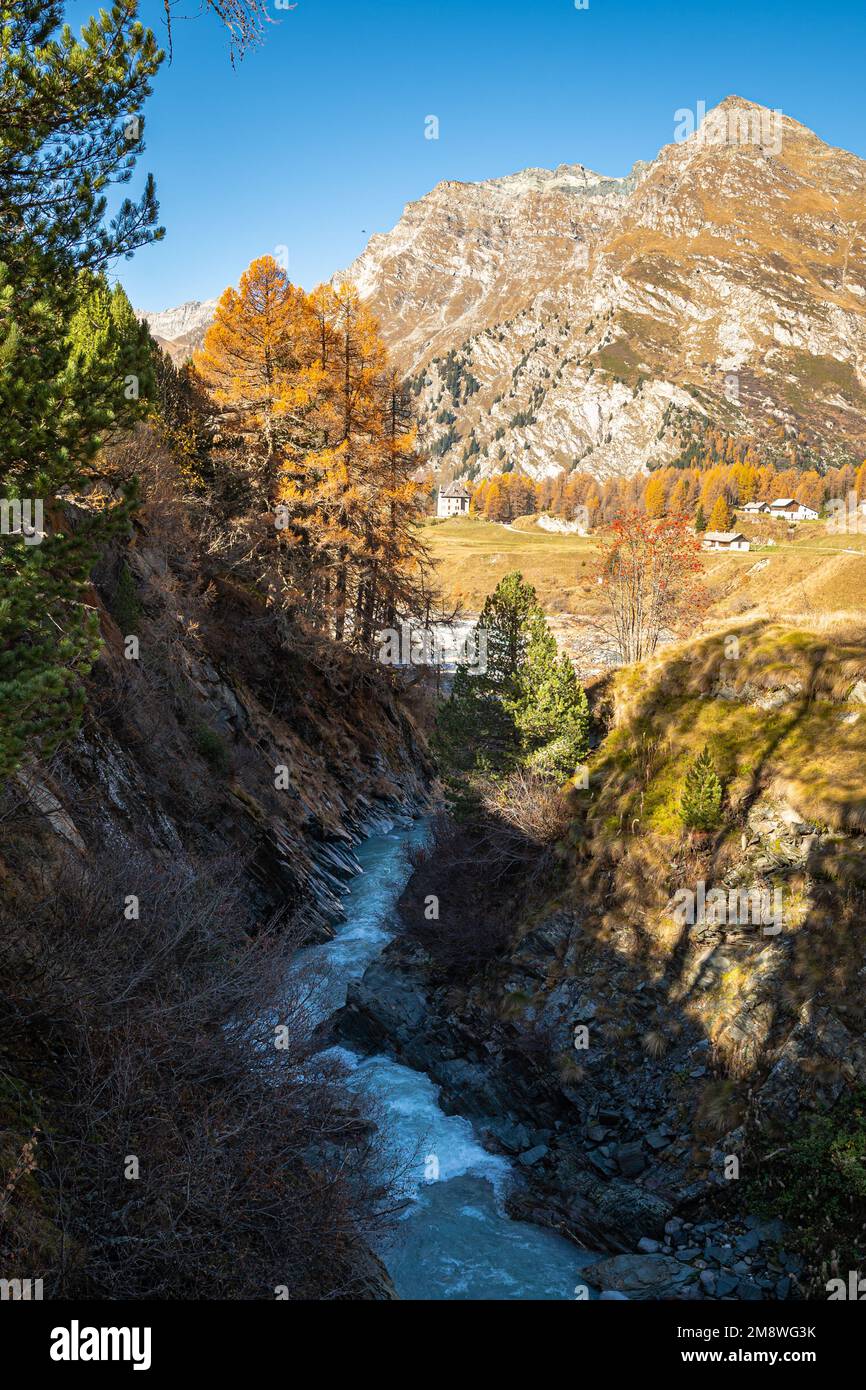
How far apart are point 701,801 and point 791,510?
14993cm

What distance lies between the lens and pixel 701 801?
54.7 ft

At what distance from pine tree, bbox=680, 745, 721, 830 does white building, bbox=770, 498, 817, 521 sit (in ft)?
469

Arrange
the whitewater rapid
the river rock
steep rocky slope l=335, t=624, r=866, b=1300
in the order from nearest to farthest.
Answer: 1. the river rock
2. the whitewater rapid
3. steep rocky slope l=335, t=624, r=866, b=1300

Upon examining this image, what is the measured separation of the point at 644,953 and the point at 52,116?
16.2 metres

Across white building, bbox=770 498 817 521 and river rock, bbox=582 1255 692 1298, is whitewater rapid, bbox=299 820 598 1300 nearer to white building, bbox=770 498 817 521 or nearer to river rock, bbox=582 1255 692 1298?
river rock, bbox=582 1255 692 1298

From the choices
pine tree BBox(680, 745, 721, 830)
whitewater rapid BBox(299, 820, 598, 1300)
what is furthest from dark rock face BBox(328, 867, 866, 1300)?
pine tree BBox(680, 745, 721, 830)

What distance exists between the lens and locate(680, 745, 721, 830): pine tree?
16.6 metres

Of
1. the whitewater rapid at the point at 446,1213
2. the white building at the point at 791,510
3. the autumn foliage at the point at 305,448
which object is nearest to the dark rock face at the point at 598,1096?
the whitewater rapid at the point at 446,1213

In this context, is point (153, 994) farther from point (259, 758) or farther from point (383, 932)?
point (259, 758)

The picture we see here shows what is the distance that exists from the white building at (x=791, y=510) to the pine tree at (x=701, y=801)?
5630 inches

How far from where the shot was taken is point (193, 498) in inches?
1151

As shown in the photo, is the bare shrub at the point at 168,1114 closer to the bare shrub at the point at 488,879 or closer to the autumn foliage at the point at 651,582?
the bare shrub at the point at 488,879
